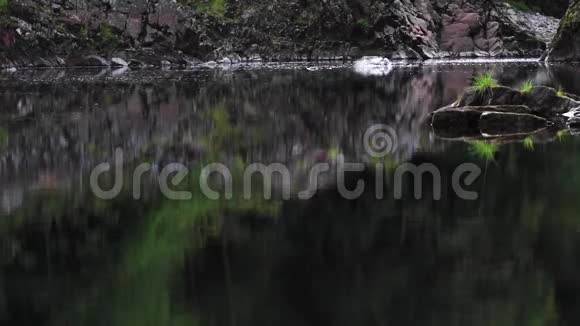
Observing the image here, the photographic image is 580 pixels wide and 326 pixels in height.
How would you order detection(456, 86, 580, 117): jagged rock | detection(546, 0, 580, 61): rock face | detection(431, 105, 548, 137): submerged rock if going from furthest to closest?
detection(546, 0, 580, 61): rock face → detection(456, 86, 580, 117): jagged rock → detection(431, 105, 548, 137): submerged rock

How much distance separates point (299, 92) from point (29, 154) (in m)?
30.4

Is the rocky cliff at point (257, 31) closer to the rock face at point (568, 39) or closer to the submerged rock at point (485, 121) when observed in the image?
the rock face at point (568, 39)

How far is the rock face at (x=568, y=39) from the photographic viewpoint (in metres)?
101

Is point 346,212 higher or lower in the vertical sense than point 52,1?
lower

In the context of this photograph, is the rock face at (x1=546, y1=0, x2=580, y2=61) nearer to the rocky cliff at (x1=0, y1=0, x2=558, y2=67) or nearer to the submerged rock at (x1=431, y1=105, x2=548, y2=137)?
the rocky cliff at (x1=0, y1=0, x2=558, y2=67)

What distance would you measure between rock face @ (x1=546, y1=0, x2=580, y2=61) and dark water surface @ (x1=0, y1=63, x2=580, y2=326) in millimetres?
71438

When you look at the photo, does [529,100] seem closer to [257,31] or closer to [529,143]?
[529,143]

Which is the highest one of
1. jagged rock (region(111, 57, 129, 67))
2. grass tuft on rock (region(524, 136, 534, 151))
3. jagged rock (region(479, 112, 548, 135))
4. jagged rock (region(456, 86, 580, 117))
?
jagged rock (region(111, 57, 129, 67))

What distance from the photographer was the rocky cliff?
11694 centimetres

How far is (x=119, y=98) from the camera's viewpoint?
57.9 metres

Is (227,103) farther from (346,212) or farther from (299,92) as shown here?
(346,212)

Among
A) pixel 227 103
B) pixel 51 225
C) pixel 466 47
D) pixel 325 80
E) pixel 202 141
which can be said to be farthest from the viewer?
pixel 466 47

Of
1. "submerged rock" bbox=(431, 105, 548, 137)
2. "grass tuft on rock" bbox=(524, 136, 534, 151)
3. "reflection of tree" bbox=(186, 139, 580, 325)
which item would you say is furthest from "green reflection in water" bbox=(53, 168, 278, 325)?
"submerged rock" bbox=(431, 105, 548, 137)

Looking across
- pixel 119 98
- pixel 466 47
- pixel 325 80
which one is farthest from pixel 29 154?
pixel 466 47
